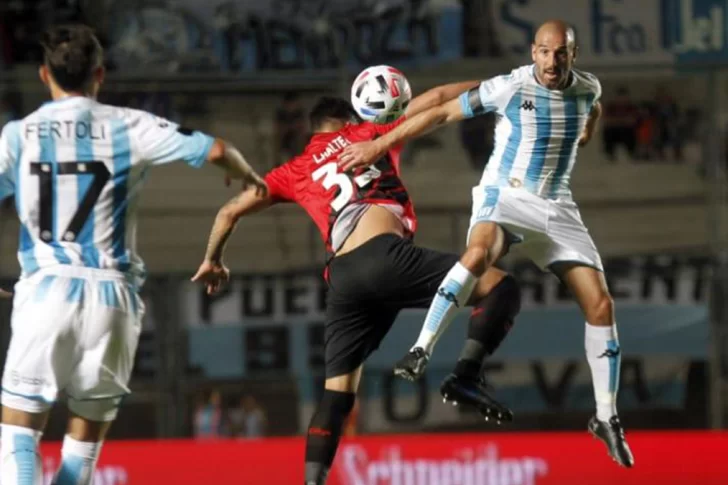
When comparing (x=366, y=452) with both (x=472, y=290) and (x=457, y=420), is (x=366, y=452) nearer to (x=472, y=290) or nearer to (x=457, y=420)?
(x=457, y=420)

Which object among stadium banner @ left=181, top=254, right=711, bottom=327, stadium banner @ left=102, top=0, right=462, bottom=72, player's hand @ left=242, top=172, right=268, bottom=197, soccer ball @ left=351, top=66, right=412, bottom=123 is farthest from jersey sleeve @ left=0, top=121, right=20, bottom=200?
stadium banner @ left=102, top=0, right=462, bottom=72

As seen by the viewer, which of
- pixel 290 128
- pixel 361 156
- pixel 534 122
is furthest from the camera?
pixel 290 128

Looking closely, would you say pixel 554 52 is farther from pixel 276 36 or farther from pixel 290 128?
pixel 276 36

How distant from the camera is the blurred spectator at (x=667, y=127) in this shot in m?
12.5

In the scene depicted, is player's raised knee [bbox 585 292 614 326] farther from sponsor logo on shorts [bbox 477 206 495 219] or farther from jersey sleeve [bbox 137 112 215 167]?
jersey sleeve [bbox 137 112 215 167]

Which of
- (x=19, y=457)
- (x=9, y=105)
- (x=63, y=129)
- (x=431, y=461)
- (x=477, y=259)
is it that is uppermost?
(x=9, y=105)

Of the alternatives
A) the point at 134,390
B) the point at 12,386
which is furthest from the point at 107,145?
the point at 134,390

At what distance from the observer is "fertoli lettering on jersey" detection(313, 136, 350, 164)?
21.8ft

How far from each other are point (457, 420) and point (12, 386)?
282 inches

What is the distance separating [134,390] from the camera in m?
11.9

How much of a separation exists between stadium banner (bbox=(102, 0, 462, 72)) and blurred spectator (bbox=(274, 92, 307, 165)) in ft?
1.22

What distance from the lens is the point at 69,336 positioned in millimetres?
5293

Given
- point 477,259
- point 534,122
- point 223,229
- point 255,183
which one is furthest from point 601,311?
point 255,183

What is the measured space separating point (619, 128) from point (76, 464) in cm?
798
